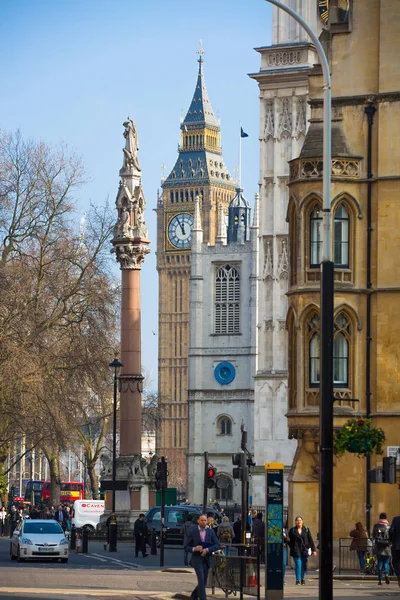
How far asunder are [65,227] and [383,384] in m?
28.4

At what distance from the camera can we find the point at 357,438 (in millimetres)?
35000

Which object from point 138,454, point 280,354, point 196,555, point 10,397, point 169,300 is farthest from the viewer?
point 169,300

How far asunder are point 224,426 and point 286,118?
Result: 3856 centimetres

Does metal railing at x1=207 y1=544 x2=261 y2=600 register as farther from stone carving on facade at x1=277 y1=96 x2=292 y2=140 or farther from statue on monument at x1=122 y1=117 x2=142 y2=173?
stone carving on facade at x1=277 y1=96 x2=292 y2=140

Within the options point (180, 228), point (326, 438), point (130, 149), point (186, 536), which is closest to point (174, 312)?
point (180, 228)

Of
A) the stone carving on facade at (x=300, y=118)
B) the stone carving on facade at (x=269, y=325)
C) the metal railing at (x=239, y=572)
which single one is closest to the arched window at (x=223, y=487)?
the stone carving on facade at (x=269, y=325)

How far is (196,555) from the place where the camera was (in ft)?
85.2

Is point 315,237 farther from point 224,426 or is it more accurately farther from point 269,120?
point 224,426

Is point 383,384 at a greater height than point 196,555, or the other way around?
point 383,384

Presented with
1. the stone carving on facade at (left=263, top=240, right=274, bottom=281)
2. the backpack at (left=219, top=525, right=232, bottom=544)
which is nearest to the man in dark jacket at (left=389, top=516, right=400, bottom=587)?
the backpack at (left=219, top=525, right=232, bottom=544)

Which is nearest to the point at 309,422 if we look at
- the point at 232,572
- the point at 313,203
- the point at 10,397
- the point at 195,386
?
the point at 313,203

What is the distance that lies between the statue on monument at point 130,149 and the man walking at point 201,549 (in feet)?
123

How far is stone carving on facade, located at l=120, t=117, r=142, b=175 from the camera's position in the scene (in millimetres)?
62781

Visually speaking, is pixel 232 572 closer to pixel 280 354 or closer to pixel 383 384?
pixel 383 384
